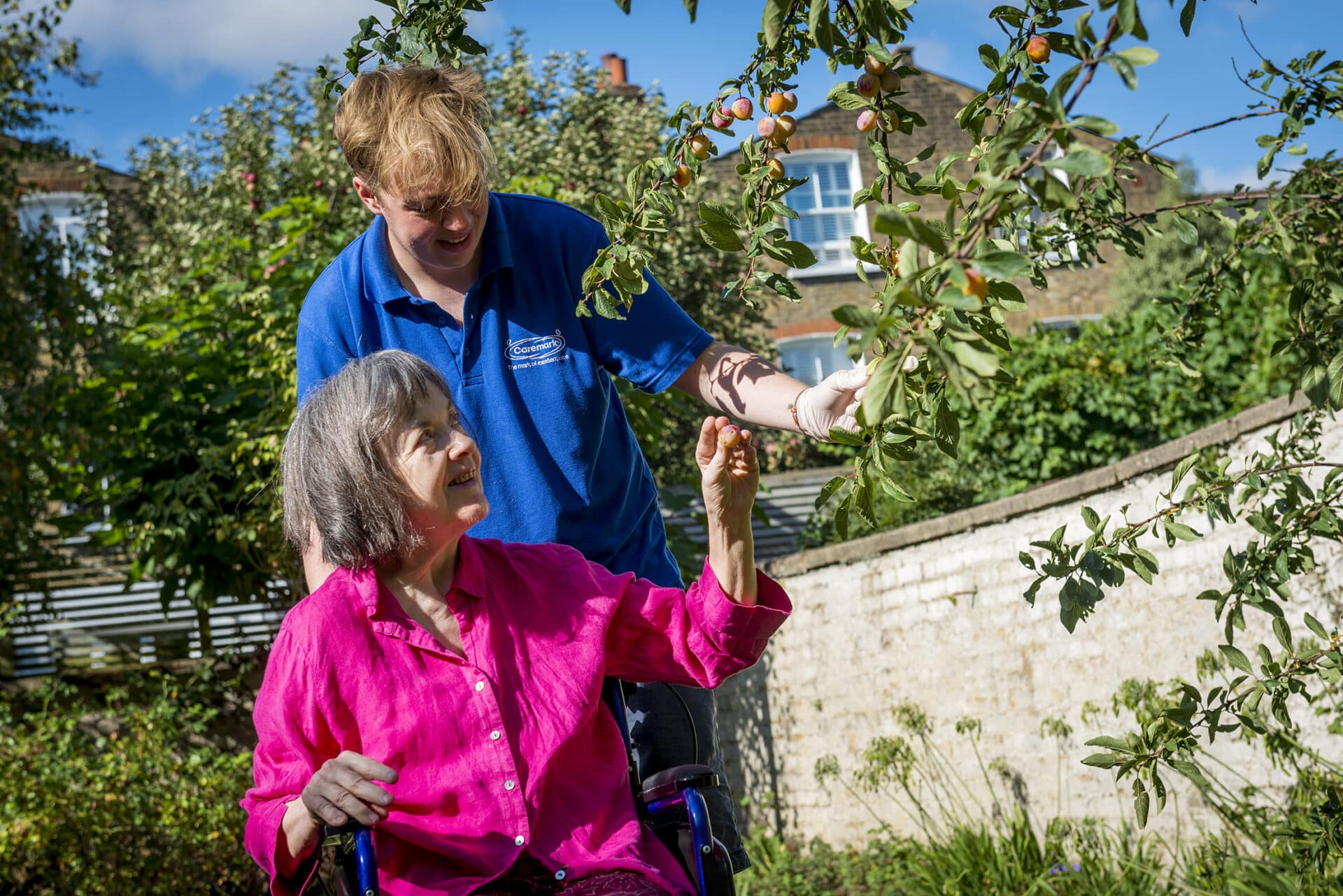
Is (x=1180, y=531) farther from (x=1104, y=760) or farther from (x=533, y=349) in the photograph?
(x=533, y=349)

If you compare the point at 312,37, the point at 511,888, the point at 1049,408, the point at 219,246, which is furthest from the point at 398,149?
the point at 312,37

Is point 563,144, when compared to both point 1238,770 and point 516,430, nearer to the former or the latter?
point 1238,770

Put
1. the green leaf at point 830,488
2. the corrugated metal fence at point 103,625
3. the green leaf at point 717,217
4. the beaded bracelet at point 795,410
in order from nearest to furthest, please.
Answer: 1. the green leaf at point 830,488
2. the green leaf at point 717,217
3. the beaded bracelet at point 795,410
4. the corrugated metal fence at point 103,625

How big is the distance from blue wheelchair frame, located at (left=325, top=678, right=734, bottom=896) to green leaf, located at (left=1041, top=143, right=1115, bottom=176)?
3.58 feet

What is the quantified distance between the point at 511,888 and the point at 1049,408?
7.06 m

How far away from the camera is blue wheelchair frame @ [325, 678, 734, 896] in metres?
1.58

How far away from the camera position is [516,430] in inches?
83.6

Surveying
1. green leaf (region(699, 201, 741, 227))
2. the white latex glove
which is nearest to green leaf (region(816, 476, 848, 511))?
the white latex glove

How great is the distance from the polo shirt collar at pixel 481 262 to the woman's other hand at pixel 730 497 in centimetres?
68

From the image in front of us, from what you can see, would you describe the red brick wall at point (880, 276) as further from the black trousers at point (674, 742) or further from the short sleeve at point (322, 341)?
the black trousers at point (674, 742)

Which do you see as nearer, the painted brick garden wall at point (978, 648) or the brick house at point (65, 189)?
the painted brick garden wall at point (978, 648)

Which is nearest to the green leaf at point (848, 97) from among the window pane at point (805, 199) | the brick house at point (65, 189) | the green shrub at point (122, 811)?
the green shrub at point (122, 811)

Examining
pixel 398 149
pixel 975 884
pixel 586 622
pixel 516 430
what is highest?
pixel 398 149

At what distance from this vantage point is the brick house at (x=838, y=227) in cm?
1603
